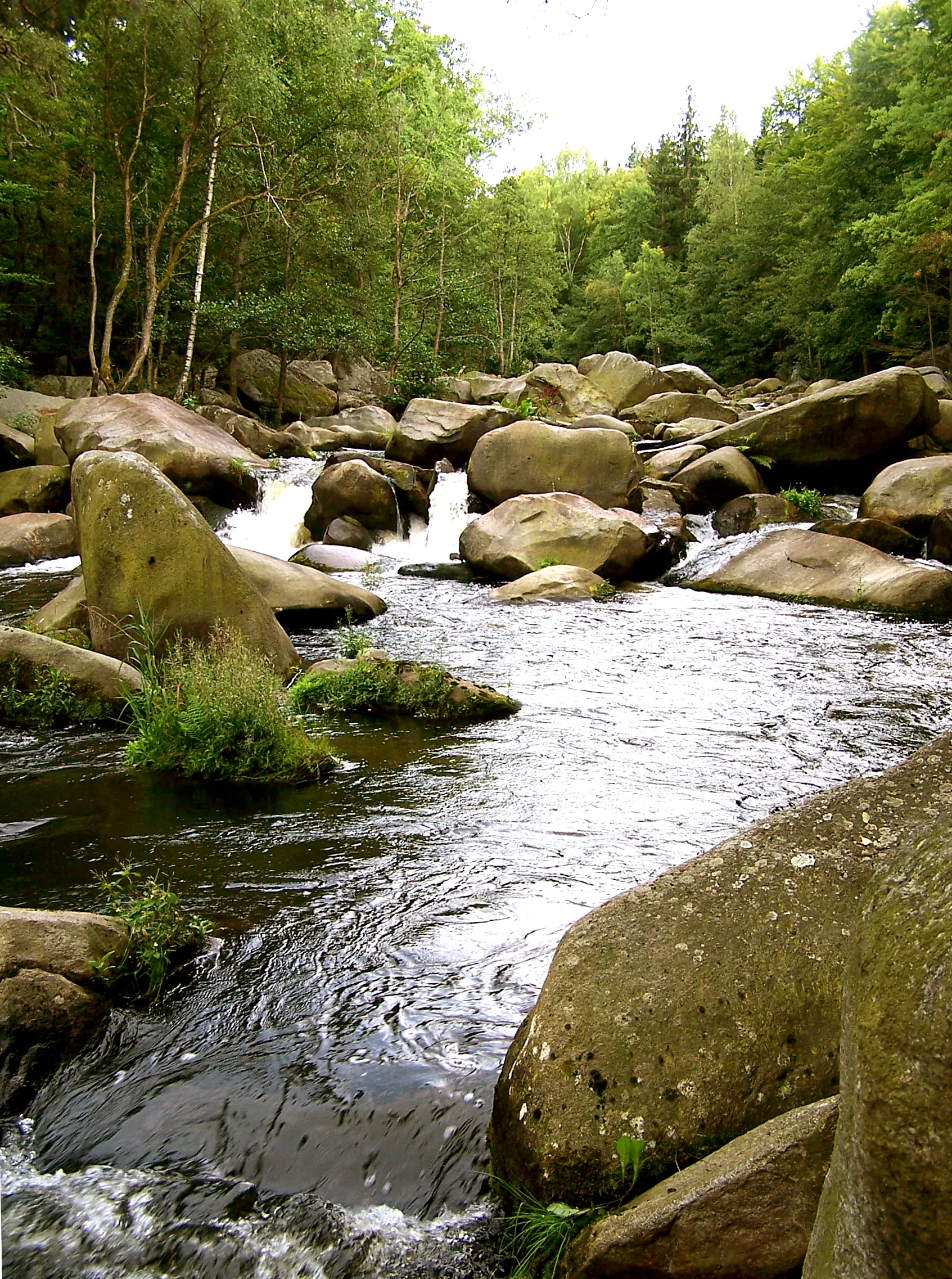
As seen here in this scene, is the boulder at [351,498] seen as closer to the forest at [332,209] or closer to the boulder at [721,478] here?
the boulder at [721,478]

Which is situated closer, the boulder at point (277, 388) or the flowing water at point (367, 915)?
the flowing water at point (367, 915)

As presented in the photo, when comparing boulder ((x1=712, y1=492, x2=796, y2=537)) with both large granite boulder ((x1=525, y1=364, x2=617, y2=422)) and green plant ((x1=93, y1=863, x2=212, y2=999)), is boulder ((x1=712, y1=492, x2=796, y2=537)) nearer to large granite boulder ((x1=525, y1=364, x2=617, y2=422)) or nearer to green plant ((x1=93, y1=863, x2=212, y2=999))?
green plant ((x1=93, y1=863, x2=212, y2=999))

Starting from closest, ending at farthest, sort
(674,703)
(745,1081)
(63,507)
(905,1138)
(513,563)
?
(905,1138) → (745,1081) → (674,703) → (513,563) → (63,507)

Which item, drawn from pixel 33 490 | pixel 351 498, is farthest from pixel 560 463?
pixel 33 490

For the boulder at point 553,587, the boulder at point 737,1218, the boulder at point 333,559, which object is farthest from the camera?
the boulder at point 333,559

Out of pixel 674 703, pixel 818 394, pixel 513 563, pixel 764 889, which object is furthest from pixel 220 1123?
pixel 818 394

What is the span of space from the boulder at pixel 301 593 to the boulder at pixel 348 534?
5422 mm

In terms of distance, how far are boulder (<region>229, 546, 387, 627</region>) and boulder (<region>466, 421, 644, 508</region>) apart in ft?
18.7

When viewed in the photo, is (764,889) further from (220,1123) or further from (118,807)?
(118,807)

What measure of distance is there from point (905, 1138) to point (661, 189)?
2621 inches

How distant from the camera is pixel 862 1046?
1406mm

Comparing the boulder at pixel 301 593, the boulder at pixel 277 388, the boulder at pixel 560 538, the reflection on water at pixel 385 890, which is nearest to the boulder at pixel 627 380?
the boulder at pixel 277 388

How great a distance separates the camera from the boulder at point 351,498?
17188 millimetres

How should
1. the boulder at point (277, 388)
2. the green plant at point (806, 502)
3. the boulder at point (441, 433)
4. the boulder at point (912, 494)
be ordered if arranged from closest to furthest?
1. the boulder at point (912, 494)
2. the green plant at point (806, 502)
3. the boulder at point (441, 433)
4. the boulder at point (277, 388)
